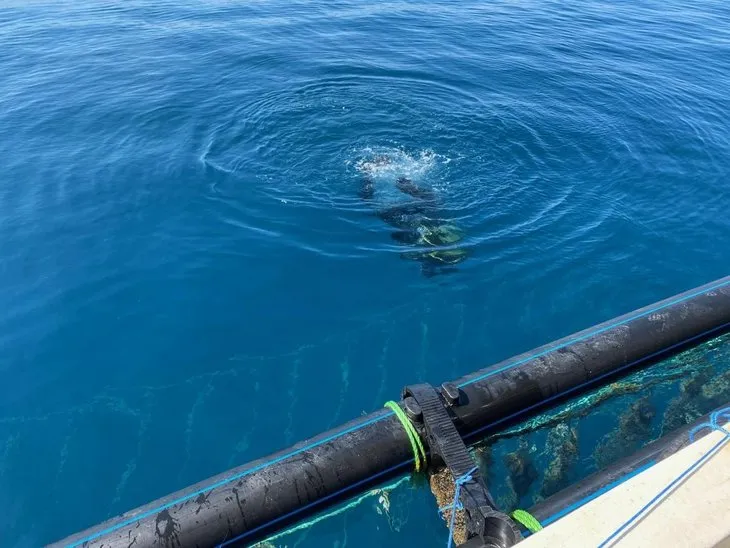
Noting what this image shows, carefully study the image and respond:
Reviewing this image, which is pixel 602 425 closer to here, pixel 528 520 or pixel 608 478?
pixel 608 478

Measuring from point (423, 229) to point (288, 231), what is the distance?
3148 millimetres

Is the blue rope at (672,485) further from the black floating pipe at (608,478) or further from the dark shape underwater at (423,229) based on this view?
the dark shape underwater at (423,229)

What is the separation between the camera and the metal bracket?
4517 millimetres

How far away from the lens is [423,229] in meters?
12.2

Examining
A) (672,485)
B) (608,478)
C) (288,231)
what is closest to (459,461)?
(608,478)

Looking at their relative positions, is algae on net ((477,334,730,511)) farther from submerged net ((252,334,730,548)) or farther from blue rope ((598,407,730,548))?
blue rope ((598,407,730,548))

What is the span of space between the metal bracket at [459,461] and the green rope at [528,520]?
231 mm

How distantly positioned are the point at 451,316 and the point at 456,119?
9232mm

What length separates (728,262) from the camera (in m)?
11.6

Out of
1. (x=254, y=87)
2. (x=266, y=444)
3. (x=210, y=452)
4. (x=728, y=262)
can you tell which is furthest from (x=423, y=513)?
(x=254, y=87)

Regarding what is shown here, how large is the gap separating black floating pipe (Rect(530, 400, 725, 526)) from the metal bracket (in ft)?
2.21

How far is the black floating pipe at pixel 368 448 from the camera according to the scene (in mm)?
4918

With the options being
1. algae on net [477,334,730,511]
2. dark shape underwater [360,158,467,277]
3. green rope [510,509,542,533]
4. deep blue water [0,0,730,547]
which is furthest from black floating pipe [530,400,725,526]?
dark shape underwater [360,158,467,277]

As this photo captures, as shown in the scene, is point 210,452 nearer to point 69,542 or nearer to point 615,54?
point 69,542
